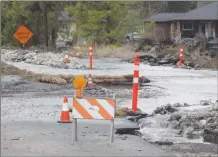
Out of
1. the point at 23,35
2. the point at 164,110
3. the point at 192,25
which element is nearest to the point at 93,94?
the point at 164,110

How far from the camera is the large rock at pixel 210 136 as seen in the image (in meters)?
8.80

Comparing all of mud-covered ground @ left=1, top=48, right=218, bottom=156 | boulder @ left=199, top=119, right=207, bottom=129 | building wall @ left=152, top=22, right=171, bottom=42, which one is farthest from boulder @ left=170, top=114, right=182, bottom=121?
building wall @ left=152, top=22, right=171, bottom=42

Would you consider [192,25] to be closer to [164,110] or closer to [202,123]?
[164,110]

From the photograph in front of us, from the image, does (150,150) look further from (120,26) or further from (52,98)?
(120,26)

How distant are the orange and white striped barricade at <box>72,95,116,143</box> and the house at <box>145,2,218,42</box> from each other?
42908mm

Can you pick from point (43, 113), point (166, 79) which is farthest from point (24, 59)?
point (43, 113)

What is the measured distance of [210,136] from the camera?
8.98 meters

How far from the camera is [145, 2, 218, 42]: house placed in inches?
2082

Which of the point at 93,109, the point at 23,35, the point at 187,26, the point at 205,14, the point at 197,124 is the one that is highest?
the point at 205,14

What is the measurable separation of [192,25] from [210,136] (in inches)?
1892

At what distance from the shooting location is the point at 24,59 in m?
32.4

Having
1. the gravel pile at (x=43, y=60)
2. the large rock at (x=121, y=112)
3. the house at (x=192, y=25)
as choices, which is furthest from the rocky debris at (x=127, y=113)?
the house at (x=192, y=25)

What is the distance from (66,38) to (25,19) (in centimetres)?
2361

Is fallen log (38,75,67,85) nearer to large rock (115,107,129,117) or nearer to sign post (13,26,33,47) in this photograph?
large rock (115,107,129,117)
